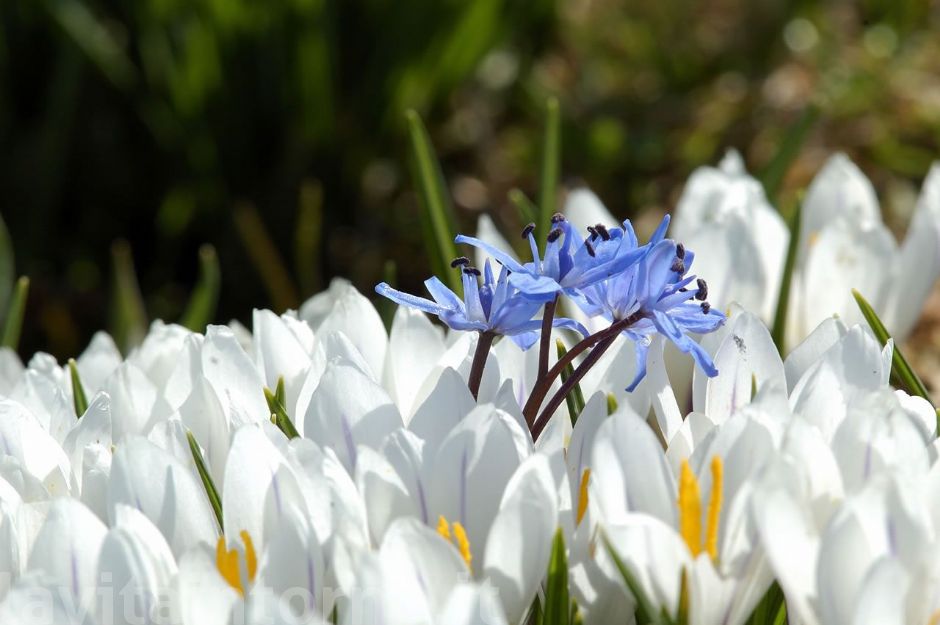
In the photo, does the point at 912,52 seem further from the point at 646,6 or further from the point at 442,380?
the point at 442,380

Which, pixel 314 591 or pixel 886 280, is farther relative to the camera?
pixel 886 280

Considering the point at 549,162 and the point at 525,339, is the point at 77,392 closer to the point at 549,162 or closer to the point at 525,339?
the point at 525,339

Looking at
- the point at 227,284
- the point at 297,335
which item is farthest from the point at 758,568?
the point at 227,284

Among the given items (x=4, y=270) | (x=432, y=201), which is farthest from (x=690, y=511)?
(x=4, y=270)

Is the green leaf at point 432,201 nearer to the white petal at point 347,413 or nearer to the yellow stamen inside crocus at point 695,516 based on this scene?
the white petal at point 347,413

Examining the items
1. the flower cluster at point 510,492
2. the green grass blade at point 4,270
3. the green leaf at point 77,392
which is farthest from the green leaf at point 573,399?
the green grass blade at point 4,270

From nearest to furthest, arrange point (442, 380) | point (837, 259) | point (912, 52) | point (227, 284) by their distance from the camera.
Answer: point (442, 380) → point (837, 259) → point (227, 284) → point (912, 52)
